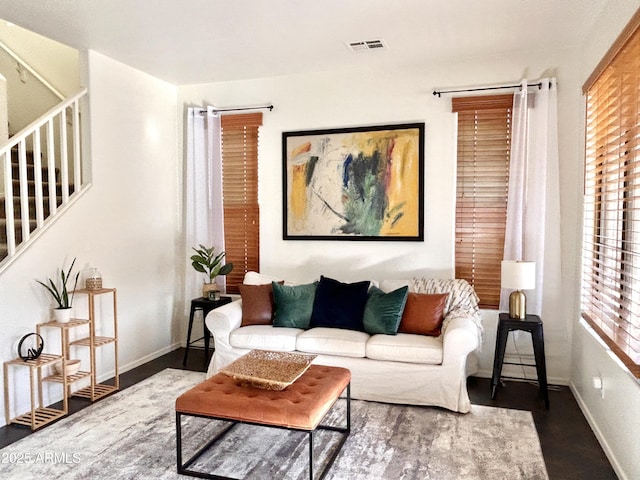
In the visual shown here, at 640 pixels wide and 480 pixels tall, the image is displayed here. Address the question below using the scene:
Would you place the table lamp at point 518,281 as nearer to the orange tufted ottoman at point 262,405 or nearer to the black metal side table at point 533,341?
the black metal side table at point 533,341

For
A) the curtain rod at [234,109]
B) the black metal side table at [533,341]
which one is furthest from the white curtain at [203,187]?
the black metal side table at [533,341]

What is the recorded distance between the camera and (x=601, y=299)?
313cm

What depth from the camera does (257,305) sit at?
4.16 meters

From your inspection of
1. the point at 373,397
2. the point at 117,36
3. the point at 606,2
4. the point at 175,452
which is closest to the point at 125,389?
the point at 175,452

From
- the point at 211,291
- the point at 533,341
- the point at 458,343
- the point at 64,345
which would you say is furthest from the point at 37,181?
the point at 533,341

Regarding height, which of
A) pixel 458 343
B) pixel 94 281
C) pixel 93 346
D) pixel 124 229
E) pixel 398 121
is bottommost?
pixel 93 346

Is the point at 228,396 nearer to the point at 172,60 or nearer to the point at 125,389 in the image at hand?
the point at 125,389

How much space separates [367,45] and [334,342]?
2.39 metres

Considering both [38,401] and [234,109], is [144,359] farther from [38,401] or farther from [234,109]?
[234,109]

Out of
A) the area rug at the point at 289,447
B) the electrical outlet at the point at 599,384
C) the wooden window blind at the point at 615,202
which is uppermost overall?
the wooden window blind at the point at 615,202

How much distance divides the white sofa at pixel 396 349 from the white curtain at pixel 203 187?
1.02 metres

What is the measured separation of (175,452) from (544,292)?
3.13 meters

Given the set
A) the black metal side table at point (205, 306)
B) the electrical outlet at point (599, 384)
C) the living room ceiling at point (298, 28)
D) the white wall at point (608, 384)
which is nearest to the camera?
the white wall at point (608, 384)

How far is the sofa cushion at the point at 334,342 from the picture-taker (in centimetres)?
363
